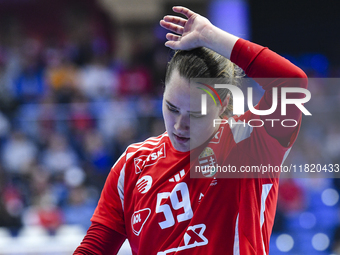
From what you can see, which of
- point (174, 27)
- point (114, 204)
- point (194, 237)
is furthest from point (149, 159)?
point (174, 27)

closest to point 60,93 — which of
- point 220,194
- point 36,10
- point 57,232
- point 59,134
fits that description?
point 59,134

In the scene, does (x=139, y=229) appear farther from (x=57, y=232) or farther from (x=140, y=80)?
(x=140, y=80)

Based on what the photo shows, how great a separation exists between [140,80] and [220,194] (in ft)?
13.9

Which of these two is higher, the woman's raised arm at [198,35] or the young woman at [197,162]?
the woman's raised arm at [198,35]

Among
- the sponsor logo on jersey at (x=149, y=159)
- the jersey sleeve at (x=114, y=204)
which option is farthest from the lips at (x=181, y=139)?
the jersey sleeve at (x=114, y=204)

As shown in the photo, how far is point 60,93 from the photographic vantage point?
4.77 m

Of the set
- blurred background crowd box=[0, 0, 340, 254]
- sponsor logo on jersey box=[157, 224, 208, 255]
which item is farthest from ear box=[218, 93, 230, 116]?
blurred background crowd box=[0, 0, 340, 254]

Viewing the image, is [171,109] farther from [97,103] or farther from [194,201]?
[97,103]

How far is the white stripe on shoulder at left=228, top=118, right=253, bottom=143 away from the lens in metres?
1.14

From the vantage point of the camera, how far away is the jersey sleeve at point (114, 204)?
131 centimetres

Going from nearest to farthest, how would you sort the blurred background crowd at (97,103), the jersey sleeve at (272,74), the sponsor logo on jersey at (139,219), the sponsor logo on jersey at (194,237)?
the jersey sleeve at (272,74) → the sponsor logo on jersey at (194,237) → the sponsor logo on jersey at (139,219) → the blurred background crowd at (97,103)

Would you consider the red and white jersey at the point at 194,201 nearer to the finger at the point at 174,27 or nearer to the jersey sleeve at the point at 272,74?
the jersey sleeve at the point at 272,74

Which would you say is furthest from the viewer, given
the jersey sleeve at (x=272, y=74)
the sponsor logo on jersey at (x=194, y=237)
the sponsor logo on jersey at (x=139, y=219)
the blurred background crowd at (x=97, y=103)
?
the blurred background crowd at (x=97, y=103)

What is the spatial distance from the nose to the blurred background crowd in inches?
96.3
